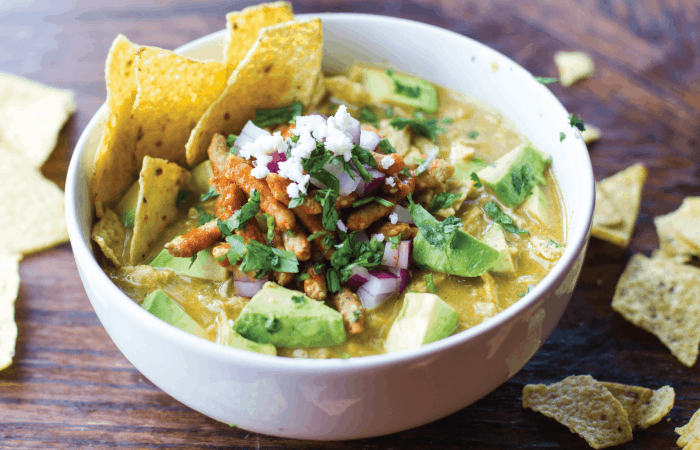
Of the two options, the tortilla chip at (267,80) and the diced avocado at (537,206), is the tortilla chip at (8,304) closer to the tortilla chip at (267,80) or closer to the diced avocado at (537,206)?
the tortilla chip at (267,80)

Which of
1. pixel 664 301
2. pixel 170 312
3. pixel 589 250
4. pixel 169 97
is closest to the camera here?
pixel 170 312

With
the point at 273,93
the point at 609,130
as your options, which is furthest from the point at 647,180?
the point at 273,93

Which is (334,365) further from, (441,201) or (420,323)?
(441,201)

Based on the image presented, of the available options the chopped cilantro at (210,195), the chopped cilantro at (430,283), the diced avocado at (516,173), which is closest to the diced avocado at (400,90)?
the diced avocado at (516,173)

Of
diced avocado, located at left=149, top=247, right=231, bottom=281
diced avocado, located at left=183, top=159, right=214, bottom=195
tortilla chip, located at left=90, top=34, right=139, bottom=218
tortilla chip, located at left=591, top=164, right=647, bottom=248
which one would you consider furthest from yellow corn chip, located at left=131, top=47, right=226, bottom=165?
tortilla chip, located at left=591, top=164, right=647, bottom=248

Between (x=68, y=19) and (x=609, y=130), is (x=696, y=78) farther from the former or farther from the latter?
(x=68, y=19)

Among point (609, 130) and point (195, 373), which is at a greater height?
point (195, 373)

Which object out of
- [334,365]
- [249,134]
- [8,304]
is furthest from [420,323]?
[8,304]
